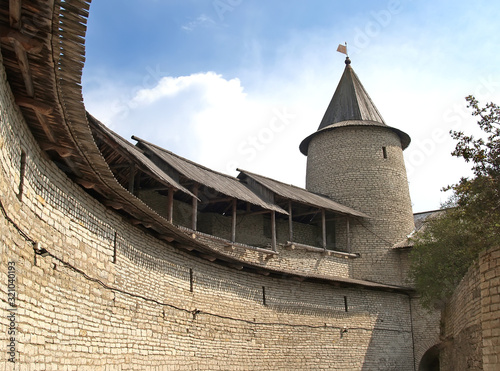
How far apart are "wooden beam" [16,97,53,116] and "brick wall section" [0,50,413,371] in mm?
137

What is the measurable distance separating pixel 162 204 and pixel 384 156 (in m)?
10.4

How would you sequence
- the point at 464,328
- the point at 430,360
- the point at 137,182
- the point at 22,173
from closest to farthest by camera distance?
the point at 22,173 < the point at 464,328 < the point at 137,182 < the point at 430,360

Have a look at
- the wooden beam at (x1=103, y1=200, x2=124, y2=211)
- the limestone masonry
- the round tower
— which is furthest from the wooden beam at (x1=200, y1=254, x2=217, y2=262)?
the round tower

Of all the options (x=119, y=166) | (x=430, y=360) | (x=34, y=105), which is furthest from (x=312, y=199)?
(x=34, y=105)

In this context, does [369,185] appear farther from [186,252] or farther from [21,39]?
[21,39]

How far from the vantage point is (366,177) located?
21812 mm

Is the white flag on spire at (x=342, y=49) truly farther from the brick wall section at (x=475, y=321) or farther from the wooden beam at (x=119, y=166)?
the wooden beam at (x=119, y=166)

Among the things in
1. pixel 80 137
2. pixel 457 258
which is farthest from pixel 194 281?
pixel 457 258

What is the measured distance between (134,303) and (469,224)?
9.01 m

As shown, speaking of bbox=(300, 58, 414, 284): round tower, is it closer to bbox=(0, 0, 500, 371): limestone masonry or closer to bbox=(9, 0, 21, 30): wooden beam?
bbox=(0, 0, 500, 371): limestone masonry

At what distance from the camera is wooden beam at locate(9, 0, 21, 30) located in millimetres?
4371

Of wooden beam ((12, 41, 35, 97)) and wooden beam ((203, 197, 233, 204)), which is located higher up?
wooden beam ((203, 197, 233, 204))

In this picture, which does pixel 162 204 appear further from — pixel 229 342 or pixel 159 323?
pixel 159 323

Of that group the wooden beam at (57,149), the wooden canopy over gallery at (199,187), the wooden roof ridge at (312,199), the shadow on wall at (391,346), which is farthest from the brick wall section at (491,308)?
the wooden roof ridge at (312,199)
